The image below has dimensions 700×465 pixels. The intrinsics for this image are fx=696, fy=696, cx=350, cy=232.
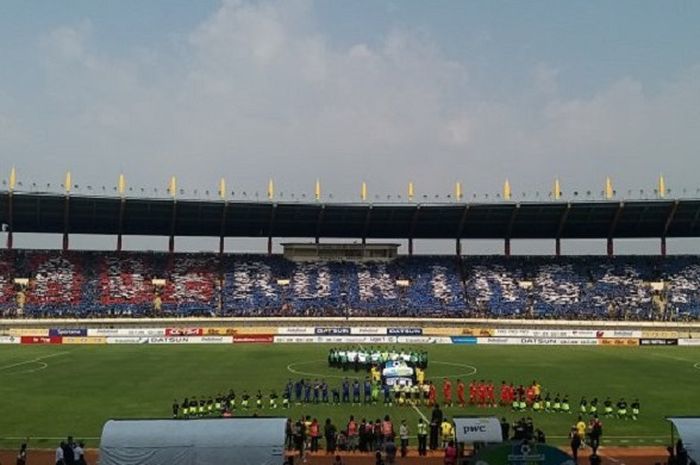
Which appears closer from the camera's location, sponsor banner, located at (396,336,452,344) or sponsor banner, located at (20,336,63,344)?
sponsor banner, located at (20,336,63,344)

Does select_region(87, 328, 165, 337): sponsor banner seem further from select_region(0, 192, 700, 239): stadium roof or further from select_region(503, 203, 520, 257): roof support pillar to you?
select_region(503, 203, 520, 257): roof support pillar

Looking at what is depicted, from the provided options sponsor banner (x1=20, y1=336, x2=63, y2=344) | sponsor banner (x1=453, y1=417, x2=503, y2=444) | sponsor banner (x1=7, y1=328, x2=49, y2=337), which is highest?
sponsor banner (x1=453, y1=417, x2=503, y2=444)

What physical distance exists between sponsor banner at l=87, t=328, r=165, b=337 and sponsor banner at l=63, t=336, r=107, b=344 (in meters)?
0.38

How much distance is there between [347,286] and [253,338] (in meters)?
14.1

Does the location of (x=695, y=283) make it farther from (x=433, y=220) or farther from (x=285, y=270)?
(x=285, y=270)

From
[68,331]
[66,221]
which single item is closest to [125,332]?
[68,331]

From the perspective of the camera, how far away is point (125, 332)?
63750 millimetres

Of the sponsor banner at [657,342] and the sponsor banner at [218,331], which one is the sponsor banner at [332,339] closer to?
the sponsor banner at [218,331]

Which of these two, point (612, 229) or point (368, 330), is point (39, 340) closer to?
point (368, 330)

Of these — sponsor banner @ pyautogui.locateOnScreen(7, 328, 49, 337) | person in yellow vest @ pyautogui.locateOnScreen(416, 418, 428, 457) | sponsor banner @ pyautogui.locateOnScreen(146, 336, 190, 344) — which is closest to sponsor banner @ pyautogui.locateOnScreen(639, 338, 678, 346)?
sponsor banner @ pyautogui.locateOnScreen(146, 336, 190, 344)

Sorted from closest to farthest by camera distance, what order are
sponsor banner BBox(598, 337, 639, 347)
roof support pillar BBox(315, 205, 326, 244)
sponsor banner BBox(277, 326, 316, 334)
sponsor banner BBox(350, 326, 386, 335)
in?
1. sponsor banner BBox(598, 337, 639, 347)
2. sponsor banner BBox(350, 326, 386, 335)
3. sponsor banner BBox(277, 326, 316, 334)
4. roof support pillar BBox(315, 205, 326, 244)

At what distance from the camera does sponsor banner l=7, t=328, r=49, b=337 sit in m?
62.4

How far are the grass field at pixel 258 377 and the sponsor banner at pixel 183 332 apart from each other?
4.06 m

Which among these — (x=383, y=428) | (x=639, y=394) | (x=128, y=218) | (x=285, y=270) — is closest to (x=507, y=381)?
(x=639, y=394)
